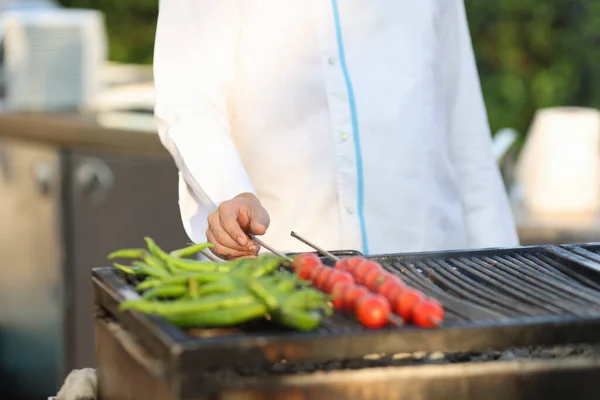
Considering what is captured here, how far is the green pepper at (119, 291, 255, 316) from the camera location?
71.9 inches

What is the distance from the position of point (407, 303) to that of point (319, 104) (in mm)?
1120

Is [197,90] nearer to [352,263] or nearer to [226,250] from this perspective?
[226,250]

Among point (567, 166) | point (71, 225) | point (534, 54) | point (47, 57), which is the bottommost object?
point (71, 225)

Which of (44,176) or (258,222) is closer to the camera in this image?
(258,222)

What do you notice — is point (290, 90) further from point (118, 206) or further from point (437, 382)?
point (118, 206)

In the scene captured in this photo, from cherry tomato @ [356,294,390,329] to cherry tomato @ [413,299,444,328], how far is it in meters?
0.05

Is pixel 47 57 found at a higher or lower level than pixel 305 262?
higher

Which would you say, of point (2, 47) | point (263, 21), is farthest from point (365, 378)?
point (2, 47)

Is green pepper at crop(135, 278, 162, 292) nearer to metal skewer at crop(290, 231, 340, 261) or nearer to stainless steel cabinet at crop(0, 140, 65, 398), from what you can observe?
metal skewer at crop(290, 231, 340, 261)

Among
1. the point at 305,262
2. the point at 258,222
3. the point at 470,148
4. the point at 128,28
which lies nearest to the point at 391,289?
the point at 305,262

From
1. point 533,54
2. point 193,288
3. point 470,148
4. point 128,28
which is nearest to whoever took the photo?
point 193,288

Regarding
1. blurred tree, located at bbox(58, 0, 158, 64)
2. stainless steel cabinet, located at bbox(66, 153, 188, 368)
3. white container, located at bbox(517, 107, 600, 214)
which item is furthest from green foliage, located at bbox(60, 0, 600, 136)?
stainless steel cabinet, located at bbox(66, 153, 188, 368)

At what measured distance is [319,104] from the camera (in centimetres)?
293

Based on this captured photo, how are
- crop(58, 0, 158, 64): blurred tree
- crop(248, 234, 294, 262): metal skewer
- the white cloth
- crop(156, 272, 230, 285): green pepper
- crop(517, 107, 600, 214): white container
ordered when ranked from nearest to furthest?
crop(156, 272, 230, 285): green pepper, crop(248, 234, 294, 262): metal skewer, the white cloth, crop(517, 107, 600, 214): white container, crop(58, 0, 158, 64): blurred tree
